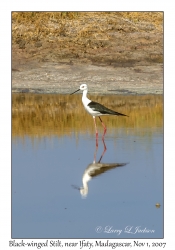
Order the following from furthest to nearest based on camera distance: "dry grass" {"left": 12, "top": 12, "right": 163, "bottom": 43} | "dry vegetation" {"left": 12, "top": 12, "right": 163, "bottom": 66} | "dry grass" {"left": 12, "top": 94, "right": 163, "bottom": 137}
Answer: "dry grass" {"left": 12, "top": 12, "right": 163, "bottom": 43}
"dry vegetation" {"left": 12, "top": 12, "right": 163, "bottom": 66}
"dry grass" {"left": 12, "top": 94, "right": 163, "bottom": 137}

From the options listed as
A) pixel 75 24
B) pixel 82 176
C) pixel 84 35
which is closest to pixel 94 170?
pixel 82 176

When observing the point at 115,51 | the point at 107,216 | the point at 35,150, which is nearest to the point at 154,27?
the point at 115,51

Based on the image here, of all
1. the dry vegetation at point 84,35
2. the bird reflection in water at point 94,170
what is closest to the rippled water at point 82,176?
the bird reflection in water at point 94,170

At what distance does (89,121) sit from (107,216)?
536 cm

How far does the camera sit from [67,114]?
1234cm

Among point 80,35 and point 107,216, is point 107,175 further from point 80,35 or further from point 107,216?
point 80,35

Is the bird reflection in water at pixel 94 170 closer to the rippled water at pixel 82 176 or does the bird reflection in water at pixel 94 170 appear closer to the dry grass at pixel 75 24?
the rippled water at pixel 82 176

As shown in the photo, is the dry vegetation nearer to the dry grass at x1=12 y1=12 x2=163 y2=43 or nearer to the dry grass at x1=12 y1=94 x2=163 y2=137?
the dry grass at x1=12 y1=12 x2=163 y2=43

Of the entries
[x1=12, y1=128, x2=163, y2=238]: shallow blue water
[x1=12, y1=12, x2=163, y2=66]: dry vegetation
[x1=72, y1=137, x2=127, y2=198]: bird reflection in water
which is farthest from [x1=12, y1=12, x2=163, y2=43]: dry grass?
[x1=72, y1=137, x2=127, y2=198]: bird reflection in water

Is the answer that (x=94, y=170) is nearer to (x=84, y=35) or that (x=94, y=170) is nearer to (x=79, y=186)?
(x=79, y=186)

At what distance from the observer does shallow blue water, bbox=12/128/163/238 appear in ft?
21.1

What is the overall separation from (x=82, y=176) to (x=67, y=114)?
14.5 ft

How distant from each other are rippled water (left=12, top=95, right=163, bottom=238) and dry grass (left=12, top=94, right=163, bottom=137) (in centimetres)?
2

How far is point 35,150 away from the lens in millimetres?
9320
